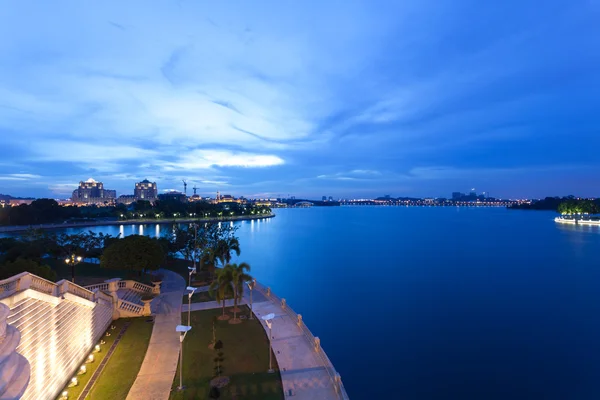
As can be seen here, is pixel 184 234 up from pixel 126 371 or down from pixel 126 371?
up

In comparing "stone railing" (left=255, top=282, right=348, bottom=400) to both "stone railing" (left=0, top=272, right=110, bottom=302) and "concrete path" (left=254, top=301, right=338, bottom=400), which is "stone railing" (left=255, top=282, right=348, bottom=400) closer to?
"concrete path" (left=254, top=301, right=338, bottom=400)

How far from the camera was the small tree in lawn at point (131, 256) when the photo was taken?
32.7m

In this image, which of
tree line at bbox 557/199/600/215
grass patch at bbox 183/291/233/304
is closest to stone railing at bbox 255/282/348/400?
grass patch at bbox 183/291/233/304

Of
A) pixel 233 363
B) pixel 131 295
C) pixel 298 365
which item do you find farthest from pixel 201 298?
pixel 298 365

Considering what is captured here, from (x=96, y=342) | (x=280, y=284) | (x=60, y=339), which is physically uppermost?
(x=60, y=339)

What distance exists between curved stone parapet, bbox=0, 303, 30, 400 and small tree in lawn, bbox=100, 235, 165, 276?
2357cm

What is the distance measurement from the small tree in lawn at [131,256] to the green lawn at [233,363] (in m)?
11.5

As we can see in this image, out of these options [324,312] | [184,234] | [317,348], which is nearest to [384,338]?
[324,312]

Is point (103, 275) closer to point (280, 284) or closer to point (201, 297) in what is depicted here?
point (201, 297)

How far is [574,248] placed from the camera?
71.2 metres

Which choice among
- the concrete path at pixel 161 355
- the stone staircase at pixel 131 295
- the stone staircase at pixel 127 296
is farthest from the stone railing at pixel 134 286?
the concrete path at pixel 161 355

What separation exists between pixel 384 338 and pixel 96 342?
21310 mm

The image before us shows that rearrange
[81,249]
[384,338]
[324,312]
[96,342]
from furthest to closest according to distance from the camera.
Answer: [81,249] → [324,312] → [384,338] → [96,342]

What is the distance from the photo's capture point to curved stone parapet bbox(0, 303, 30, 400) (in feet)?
27.7
